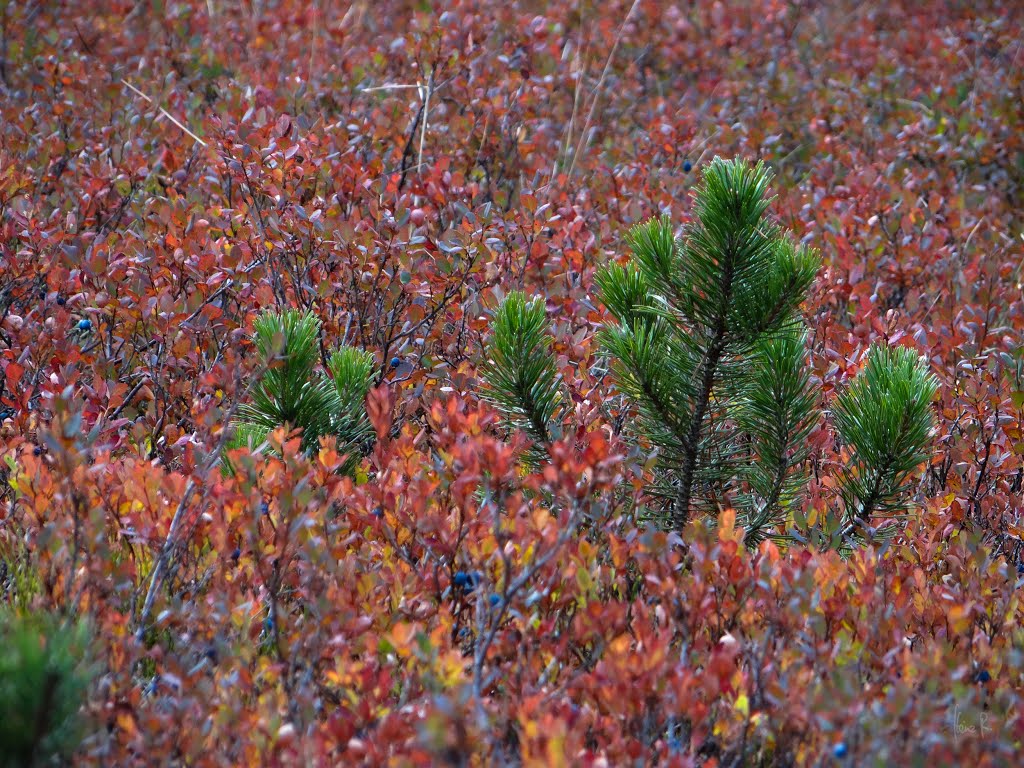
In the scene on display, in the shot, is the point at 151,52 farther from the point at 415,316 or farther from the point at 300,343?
the point at 300,343

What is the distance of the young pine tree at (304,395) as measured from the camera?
2.82 metres

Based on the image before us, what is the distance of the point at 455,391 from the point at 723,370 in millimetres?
949

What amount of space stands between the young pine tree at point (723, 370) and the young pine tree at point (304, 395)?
0.39 m

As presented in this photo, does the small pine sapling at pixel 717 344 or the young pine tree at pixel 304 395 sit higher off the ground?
the small pine sapling at pixel 717 344

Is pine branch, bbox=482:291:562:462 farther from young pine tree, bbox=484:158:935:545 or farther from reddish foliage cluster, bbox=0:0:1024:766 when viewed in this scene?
→ reddish foliage cluster, bbox=0:0:1024:766

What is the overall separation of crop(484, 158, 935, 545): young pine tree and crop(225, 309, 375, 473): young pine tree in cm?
39

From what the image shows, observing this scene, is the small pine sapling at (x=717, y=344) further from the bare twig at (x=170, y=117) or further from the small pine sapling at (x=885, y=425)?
the bare twig at (x=170, y=117)

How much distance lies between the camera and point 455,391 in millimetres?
3441

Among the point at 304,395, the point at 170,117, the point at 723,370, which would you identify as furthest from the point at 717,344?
the point at 170,117

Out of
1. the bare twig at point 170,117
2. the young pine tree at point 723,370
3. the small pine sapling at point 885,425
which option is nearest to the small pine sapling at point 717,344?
the young pine tree at point 723,370

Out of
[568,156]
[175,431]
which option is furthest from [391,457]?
[568,156]

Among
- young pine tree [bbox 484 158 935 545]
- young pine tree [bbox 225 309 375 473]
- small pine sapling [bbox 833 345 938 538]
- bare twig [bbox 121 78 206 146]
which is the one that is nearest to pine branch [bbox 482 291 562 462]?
young pine tree [bbox 484 158 935 545]

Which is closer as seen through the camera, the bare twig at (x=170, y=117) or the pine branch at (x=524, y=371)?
the pine branch at (x=524, y=371)

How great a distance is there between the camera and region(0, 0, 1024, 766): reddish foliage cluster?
6.94 ft
